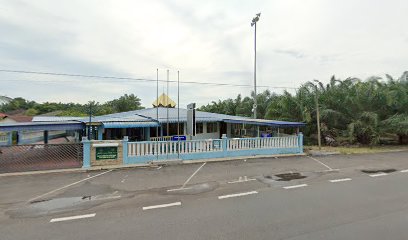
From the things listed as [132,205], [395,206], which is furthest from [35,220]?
[395,206]

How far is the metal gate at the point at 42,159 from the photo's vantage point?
1109cm

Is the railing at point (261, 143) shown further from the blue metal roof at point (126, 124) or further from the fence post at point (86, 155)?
the fence post at point (86, 155)

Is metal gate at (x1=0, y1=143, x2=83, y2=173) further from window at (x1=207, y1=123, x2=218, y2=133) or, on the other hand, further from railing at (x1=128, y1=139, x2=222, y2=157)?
window at (x1=207, y1=123, x2=218, y2=133)

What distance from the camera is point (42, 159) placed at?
1304 cm

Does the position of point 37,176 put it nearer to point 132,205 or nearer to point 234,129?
point 132,205

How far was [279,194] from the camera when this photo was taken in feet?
24.0

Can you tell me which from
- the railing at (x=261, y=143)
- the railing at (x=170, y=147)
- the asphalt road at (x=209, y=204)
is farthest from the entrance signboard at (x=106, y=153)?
the railing at (x=261, y=143)

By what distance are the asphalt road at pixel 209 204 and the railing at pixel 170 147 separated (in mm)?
1612

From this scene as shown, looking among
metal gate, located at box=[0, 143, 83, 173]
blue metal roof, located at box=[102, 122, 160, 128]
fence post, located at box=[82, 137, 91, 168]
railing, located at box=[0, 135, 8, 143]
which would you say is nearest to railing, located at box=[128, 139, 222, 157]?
fence post, located at box=[82, 137, 91, 168]

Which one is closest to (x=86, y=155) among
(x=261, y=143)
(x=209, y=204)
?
(x=209, y=204)

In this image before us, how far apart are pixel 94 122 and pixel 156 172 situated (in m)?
7.07

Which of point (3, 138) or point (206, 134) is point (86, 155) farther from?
point (3, 138)

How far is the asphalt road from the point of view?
4863mm

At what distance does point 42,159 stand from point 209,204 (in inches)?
418
